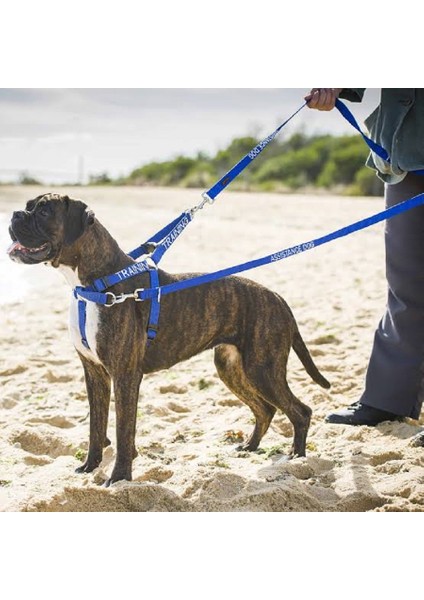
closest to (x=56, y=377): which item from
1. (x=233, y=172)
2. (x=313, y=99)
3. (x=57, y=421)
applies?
(x=57, y=421)

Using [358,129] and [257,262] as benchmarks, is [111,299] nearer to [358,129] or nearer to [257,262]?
[257,262]

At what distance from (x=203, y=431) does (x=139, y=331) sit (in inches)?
41.0

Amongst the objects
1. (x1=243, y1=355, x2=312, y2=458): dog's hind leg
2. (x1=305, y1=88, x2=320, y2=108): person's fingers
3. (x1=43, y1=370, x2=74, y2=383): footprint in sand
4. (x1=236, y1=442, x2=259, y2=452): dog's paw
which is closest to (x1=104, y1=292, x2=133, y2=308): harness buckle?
(x1=243, y1=355, x2=312, y2=458): dog's hind leg

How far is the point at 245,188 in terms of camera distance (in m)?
19.4

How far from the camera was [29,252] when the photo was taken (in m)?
3.55

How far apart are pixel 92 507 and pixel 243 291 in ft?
4.10

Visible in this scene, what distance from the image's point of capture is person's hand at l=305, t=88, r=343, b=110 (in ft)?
12.9

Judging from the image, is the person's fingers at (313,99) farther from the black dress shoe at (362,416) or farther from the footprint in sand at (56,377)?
the footprint in sand at (56,377)

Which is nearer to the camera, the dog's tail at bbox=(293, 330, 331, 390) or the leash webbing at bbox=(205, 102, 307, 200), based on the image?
the leash webbing at bbox=(205, 102, 307, 200)

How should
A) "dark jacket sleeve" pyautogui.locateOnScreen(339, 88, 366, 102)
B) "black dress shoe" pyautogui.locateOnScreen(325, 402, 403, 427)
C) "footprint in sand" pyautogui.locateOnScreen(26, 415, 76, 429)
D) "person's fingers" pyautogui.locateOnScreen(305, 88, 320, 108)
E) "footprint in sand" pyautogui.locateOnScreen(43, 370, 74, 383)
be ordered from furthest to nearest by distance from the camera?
"footprint in sand" pyautogui.locateOnScreen(43, 370, 74, 383) → "footprint in sand" pyautogui.locateOnScreen(26, 415, 76, 429) → "black dress shoe" pyautogui.locateOnScreen(325, 402, 403, 427) → "dark jacket sleeve" pyautogui.locateOnScreen(339, 88, 366, 102) → "person's fingers" pyautogui.locateOnScreen(305, 88, 320, 108)

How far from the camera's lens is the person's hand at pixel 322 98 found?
→ 12.9 feet

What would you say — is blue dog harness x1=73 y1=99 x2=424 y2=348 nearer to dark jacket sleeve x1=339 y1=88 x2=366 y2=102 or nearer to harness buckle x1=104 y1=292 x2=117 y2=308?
harness buckle x1=104 y1=292 x2=117 y2=308
